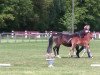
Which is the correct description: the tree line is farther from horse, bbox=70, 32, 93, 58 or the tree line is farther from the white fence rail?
horse, bbox=70, 32, 93, 58

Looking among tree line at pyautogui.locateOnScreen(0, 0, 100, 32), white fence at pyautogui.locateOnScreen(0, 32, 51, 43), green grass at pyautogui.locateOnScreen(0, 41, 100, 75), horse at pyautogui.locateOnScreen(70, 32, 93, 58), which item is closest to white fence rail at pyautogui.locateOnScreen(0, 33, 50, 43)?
white fence at pyautogui.locateOnScreen(0, 32, 51, 43)

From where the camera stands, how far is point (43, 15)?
9362 centimetres

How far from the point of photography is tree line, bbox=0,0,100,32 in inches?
3551

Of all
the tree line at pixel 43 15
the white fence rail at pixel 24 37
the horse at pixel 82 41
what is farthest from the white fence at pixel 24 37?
the horse at pixel 82 41

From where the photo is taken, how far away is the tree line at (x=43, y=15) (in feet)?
296

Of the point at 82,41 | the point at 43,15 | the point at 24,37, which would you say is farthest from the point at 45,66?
the point at 43,15

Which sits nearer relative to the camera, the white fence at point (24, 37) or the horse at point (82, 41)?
the horse at point (82, 41)

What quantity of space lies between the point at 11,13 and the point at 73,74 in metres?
74.1

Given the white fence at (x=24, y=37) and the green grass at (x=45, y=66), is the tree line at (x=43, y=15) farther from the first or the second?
the green grass at (x=45, y=66)

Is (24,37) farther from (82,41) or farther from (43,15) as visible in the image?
(82,41)

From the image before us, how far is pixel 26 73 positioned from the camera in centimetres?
1673

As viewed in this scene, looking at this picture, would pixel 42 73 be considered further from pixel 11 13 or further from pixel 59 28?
pixel 59 28

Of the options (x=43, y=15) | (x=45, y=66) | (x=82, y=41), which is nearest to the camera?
(x=45, y=66)

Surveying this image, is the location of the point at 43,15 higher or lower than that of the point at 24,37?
higher
